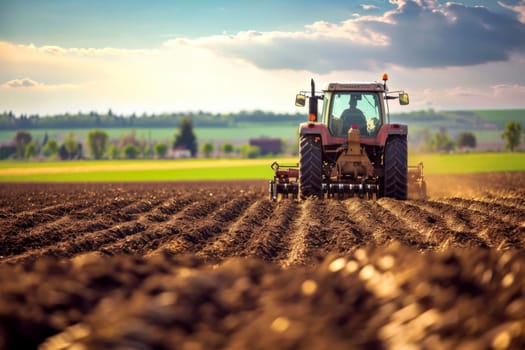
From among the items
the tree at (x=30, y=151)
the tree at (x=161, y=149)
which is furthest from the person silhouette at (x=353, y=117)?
the tree at (x=161, y=149)

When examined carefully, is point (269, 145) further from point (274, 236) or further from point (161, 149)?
point (274, 236)

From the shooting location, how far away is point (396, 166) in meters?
19.7

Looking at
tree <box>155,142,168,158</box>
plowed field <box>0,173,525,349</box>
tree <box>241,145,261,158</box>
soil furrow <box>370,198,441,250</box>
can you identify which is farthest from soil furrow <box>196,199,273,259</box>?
tree <box>155,142,168,158</box>

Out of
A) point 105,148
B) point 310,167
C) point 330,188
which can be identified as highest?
point 310,167

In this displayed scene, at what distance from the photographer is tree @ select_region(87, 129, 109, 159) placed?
149500 mm

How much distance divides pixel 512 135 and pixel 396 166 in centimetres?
10224

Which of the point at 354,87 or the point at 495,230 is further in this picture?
the point at 354,87

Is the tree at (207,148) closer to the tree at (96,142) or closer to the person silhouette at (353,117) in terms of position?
the tree at (96,142)

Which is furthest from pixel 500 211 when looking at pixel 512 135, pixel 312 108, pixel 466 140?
pixel 466 140

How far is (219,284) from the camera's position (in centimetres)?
454

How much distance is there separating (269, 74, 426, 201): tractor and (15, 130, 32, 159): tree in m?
126

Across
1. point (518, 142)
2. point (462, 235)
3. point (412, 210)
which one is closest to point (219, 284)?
point (462, 235)

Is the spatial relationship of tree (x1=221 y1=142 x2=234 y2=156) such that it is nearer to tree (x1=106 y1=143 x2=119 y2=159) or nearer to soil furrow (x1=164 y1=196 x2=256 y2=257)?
tree (x1=106 y1=143 x2=119 y2=159)

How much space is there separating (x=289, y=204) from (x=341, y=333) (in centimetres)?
1623
